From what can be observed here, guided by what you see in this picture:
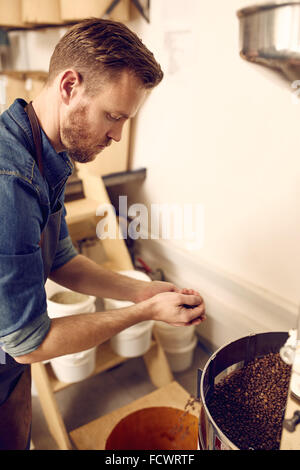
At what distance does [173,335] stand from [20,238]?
1394 millimetres

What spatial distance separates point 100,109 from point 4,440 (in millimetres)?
1174

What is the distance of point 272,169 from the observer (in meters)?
1.58

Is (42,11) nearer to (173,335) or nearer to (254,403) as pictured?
(173,335)

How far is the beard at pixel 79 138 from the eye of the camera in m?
1.02

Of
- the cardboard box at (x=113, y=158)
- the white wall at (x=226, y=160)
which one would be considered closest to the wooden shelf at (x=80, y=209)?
the cardboard box at (x=113, y=158)

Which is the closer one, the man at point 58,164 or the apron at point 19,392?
the man at point 58,164

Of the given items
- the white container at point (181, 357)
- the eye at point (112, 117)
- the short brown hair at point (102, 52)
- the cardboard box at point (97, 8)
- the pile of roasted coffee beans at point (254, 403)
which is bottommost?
the white container at point (181, 357)

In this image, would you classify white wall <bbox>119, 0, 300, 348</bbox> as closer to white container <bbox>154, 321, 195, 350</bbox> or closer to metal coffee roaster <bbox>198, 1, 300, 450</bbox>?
white container <bbox>154, 321, 195, 350</bbox>

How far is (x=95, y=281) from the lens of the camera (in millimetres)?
1372

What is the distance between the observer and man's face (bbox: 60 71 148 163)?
0.99 meters

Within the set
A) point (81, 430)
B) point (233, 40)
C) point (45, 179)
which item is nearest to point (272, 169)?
point (233, 40)

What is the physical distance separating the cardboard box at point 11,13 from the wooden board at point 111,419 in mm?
2394

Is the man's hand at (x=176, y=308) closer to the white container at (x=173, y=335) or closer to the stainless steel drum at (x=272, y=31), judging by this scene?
the stainless steel drum at (x=272, y=31)

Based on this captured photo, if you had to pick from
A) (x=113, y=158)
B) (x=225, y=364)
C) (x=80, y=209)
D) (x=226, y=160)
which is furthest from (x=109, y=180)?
(x=225, y=364)
